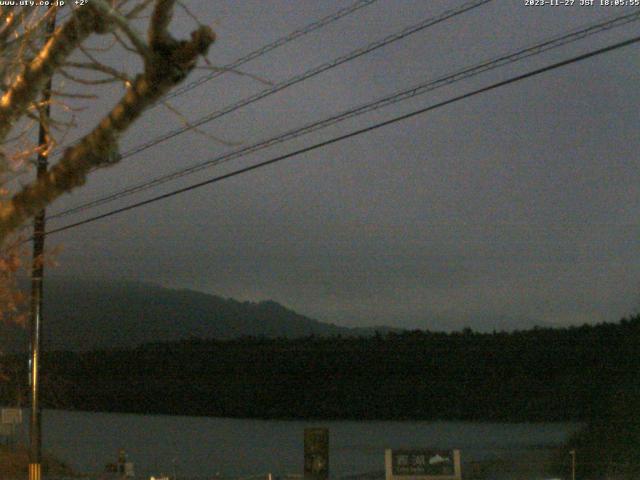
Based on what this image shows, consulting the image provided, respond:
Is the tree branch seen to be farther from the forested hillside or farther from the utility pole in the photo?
the forested hillside

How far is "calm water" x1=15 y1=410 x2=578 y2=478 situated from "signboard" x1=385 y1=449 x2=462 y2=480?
15.7 metres

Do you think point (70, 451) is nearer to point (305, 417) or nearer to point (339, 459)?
point (339, 459)

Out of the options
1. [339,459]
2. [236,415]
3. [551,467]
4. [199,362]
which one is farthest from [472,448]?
[199,362]

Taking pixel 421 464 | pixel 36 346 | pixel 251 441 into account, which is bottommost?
pixel 251 441

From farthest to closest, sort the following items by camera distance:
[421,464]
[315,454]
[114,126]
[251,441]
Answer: [251,441]
[315,454]
[421,464]
[114,126]

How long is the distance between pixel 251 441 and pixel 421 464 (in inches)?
1359

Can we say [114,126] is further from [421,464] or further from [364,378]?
[364,378]

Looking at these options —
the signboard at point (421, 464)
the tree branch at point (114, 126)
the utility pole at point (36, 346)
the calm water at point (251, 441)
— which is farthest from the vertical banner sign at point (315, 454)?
the calm water at point (251, 441)

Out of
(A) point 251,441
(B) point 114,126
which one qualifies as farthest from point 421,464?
(A) point 251,441

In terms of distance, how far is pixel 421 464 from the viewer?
18562 millimetres

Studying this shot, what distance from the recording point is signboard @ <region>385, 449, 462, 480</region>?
1850 centimetres

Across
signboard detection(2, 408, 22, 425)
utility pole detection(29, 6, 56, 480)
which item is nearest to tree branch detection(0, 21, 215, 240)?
utility pole detection(29, 6, 56, 480)

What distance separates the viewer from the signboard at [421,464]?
1850cm

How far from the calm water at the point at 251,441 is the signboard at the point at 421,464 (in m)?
15.7
